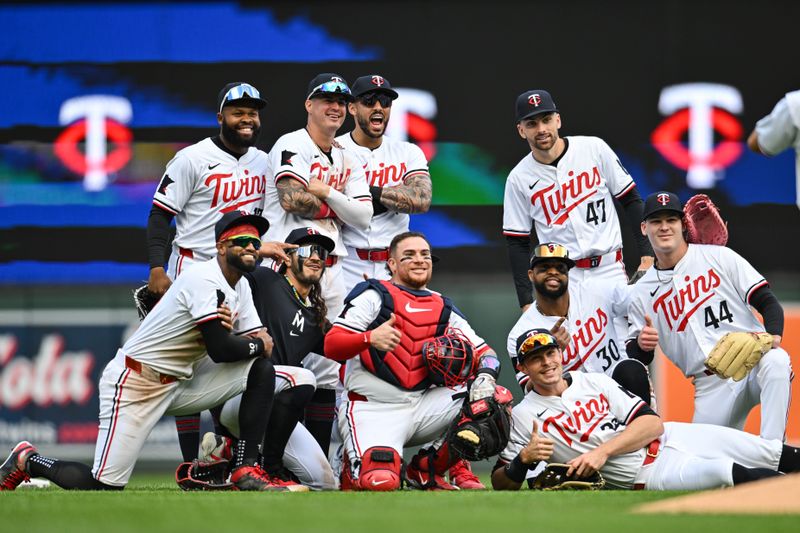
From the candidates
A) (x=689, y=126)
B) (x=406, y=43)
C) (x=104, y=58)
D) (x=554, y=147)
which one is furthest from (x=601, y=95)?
(x=104, y=58)

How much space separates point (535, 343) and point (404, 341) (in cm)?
58

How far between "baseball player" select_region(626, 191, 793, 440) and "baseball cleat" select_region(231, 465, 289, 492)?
1.78 m

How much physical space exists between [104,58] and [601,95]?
3.26 m

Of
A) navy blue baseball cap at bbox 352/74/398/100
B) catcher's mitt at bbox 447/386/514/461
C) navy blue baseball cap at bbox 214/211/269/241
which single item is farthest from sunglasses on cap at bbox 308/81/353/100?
catcher's mitt at bbox 447/386/514/461

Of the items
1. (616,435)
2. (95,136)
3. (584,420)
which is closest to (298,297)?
(584,420)

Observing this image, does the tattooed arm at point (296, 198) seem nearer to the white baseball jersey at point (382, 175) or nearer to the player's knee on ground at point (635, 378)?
the white baseball jersey at point (382, 175)

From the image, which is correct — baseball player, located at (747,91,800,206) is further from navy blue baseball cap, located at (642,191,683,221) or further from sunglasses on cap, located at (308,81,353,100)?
sunglasses on cap, located at (308,81,353,100)

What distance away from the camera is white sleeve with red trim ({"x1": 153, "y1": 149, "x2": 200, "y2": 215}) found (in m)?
6.07

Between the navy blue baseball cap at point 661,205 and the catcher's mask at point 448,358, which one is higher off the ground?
the navy blue baseball cap at point 661,205

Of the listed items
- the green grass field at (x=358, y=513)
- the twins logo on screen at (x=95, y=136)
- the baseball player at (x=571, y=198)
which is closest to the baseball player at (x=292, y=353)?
the green grass field at (x=358, y=513)

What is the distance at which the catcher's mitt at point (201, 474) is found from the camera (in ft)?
18.3

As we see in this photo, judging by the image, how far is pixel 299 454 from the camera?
5.75 metres

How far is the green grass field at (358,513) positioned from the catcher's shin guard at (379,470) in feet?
0.85

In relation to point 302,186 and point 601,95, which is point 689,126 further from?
point 302,186
